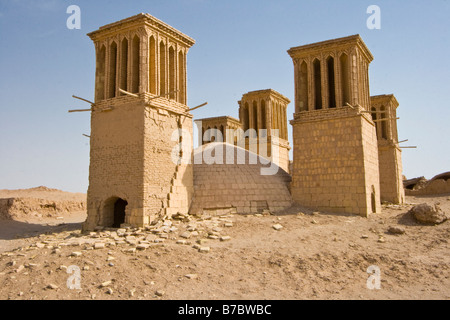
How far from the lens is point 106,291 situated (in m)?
8.25

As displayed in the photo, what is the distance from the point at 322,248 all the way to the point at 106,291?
20.1ft

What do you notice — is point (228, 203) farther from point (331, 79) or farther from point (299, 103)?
point (331, 79)

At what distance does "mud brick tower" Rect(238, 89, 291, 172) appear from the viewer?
88.1 feet

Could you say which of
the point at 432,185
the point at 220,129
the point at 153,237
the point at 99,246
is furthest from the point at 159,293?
the point at 432,185

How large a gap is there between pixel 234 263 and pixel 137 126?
6442 mm

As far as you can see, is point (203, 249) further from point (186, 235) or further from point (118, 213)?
point (118, 213)

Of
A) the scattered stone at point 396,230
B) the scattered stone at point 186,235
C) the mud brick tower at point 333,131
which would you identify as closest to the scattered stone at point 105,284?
the scattered stone at point 186,235

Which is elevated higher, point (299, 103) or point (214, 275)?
point (299, 103)

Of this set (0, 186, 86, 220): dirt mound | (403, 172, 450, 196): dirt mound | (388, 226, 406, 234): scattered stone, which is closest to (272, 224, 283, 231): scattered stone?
(388, 226, 406, 234): scattered stone

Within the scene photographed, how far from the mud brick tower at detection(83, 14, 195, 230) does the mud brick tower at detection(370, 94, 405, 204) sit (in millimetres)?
13188

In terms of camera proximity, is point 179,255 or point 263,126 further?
point 263,126

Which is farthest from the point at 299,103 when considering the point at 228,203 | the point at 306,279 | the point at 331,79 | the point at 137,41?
the point at 306,279
